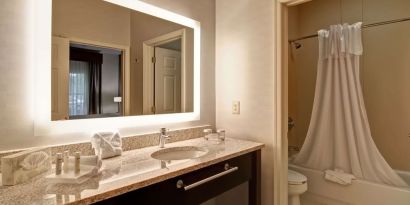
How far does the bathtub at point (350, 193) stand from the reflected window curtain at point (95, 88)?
6.46 feet

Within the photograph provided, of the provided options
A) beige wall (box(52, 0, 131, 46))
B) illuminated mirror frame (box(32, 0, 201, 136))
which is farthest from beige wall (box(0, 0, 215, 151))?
beige wall (box(52, 0, 131, 46))

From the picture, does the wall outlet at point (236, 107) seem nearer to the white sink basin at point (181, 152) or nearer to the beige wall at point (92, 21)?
the white sink basin at point (181, 152)

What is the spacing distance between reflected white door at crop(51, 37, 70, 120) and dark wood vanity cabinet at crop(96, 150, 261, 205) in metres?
0.62

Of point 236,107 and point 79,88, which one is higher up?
point 79,88

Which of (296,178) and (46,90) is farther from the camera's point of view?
(296,178)

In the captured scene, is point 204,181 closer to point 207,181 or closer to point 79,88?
point 207,181

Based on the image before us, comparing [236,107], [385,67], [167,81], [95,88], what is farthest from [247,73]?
[385,67]

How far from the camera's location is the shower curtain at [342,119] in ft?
6.65

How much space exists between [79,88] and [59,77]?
12cm

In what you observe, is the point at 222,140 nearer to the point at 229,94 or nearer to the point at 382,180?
the point at 229,94

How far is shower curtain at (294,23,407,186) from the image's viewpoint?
79.8 inches

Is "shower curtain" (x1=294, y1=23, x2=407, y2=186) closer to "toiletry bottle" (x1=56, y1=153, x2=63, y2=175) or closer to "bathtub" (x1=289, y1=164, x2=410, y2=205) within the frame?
"bathtub" (x1=289, y1=164, x2=410, y2=205)

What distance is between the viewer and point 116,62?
56.1 inches

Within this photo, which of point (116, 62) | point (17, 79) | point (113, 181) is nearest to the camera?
point (113, 181)
